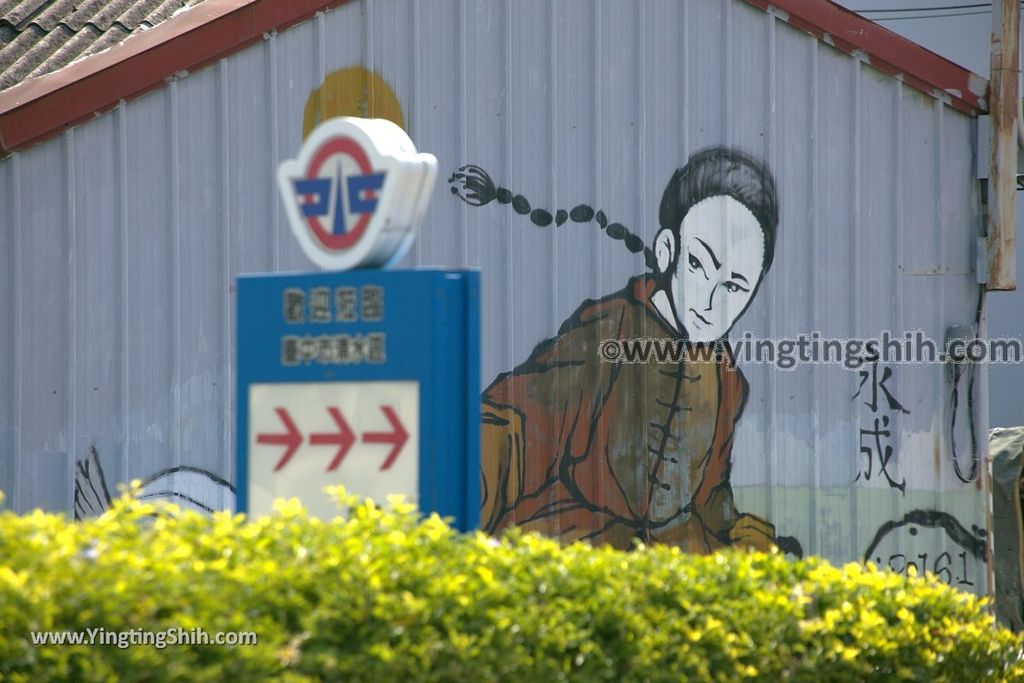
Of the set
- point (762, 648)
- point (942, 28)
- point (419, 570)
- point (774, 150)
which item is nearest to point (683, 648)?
point (762, 648)

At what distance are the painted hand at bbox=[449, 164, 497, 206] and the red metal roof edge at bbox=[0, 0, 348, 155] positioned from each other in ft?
4.63

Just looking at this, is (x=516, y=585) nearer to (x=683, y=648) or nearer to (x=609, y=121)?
(x=683, y=648)

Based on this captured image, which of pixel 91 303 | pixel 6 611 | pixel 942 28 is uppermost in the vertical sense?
pixel 942 28

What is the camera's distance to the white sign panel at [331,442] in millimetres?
4898

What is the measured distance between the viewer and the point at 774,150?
8.47 m

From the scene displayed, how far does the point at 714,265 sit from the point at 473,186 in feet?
5.67

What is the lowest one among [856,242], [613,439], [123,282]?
[613,439]

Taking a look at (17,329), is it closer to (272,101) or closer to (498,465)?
(272,101)

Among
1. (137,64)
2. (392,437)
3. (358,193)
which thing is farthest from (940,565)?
(137,64)

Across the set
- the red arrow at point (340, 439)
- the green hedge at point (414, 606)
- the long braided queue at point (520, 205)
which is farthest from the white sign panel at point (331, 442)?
the long braided queue at point (520, 205)

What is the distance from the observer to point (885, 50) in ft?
27.8

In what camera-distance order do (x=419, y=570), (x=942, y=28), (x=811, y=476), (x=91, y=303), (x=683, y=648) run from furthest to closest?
(x=942, y=28) → (x=811, y=476) → (x=91, y=303) → (x=683, y=648) → (x=419, y=570)

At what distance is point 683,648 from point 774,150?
4759mm

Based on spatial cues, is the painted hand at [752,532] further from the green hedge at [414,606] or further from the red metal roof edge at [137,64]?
the red metal roof edge at [137,64]
